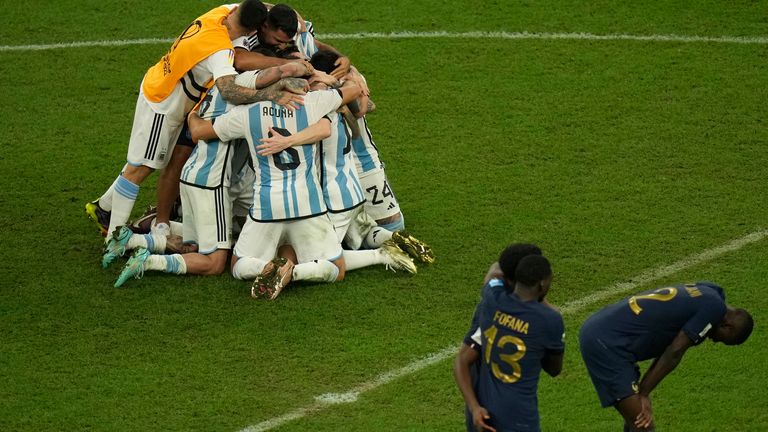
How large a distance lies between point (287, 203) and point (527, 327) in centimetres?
309

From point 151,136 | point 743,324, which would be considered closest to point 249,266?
point 151,136

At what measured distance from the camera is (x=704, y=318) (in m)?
6.42

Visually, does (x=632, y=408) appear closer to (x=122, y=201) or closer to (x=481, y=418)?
(x=481, y=418)

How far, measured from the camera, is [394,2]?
555 inches

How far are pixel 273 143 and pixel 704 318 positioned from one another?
3.36 metres

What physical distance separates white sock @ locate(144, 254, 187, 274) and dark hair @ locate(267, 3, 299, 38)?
173cm

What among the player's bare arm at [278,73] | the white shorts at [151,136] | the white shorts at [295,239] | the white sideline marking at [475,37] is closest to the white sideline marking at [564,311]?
the white shorts at [295,239]

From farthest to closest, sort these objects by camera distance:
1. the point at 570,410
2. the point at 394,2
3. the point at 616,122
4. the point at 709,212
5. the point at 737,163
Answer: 1. the point at 394,2
2. the point at 616,122
3. the point at 737,163
4. the point at 709,212
5. the point at 570,410

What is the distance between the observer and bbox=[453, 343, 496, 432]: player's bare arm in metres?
5.97

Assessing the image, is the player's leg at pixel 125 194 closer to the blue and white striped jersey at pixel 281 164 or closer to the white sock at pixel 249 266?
the blue and white striped jersey at pixel 281 164

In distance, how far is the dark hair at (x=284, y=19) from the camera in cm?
890

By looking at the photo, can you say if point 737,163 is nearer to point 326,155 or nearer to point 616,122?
point 616,122

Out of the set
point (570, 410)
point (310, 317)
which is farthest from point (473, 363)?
point (310, 317)

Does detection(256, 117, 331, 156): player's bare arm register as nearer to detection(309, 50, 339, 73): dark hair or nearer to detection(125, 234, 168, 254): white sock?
detection(309, 50, 339, 73): dark hair
